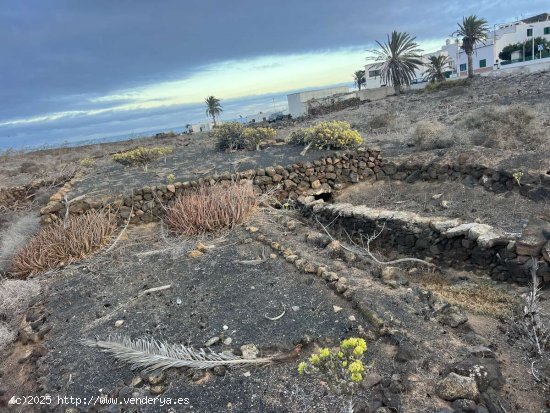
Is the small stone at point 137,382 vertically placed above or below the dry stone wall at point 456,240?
above

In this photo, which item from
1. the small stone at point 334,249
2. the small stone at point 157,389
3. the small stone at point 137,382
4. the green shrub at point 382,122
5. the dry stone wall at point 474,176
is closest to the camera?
the small stone at point 157,389

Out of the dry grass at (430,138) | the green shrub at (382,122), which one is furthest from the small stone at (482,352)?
the green shrub at (382,122)

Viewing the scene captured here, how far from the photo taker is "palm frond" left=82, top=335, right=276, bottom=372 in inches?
132

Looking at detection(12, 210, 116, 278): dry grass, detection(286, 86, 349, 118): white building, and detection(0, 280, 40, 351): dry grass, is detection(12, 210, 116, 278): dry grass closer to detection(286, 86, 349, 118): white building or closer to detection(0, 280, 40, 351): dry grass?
detection(0, 280, 40, 351): dry grass

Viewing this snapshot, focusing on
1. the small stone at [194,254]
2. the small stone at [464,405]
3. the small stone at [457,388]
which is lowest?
the small stone at [464,405]

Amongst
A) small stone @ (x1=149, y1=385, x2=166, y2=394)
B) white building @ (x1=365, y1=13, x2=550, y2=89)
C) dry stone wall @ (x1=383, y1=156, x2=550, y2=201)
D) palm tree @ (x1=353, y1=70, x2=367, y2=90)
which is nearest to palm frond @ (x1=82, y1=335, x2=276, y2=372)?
small stone @ (x1=149, y1=385, x2=166, y2=394)

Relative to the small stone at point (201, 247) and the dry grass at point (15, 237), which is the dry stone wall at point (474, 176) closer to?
the small stone at point (201, 247)

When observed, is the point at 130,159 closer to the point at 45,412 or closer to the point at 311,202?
the point at 311,202

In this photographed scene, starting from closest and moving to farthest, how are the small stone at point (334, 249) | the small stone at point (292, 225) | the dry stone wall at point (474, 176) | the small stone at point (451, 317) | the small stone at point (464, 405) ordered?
the small stone at point (464, 405) → the small stone at point (451, 317) → the small stone at point (334, 249) → the small stone at point (292, 225) → the dry stone wall at point (474, 176)

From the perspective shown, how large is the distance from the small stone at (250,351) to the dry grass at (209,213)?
330 cm

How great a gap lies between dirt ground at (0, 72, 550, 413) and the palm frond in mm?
72

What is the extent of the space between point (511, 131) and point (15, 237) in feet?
36.5

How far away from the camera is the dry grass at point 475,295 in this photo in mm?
4344

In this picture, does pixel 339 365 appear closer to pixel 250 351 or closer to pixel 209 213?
pixel 250 351
